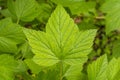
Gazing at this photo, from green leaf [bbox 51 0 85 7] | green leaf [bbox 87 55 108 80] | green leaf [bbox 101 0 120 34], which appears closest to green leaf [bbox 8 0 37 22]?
green leaf [bbox 51 0 85 7]

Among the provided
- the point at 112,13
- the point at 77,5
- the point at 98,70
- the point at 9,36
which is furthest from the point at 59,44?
the point at 77,5

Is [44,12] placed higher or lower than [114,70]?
lower

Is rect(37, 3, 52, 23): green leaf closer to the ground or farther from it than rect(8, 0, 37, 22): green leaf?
closer to the ground

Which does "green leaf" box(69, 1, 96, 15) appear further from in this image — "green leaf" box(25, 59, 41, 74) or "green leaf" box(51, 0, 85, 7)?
"green leaf" box(25, 59, 41, 74)

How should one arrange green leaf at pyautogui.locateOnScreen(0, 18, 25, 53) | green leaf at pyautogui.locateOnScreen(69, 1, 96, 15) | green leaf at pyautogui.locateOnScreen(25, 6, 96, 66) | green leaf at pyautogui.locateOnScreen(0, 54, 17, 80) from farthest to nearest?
green leaf at pyautogui.locateOnScreen(69, 1, 96, 15), green leaf at pyautogui.locateOnScreen(0, 18, 25, 53), green leaf at pyautogui.locateOnScreen(0, 54, 17, 80), green leaf at pyautogui.locateOnScreen(25, 6, 96, 66)

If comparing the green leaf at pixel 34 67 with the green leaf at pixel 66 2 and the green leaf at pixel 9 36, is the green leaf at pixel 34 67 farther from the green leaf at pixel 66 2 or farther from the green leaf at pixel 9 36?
the green leaf at pixel 66 2

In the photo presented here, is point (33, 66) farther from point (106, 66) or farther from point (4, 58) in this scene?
point (106, 66)

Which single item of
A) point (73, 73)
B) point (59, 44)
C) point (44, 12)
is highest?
point (59, 44)

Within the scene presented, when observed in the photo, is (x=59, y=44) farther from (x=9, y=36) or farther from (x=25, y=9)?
(x=25, y=9)
